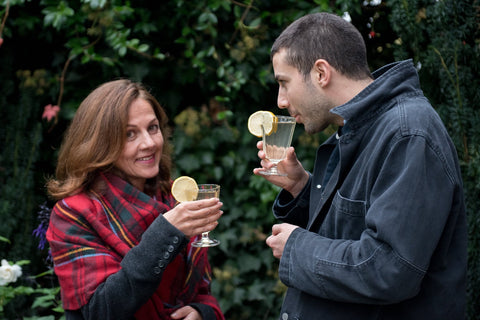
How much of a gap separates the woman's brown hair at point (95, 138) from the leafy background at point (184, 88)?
1138 mm

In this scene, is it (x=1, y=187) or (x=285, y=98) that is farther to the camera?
(x=1, y=187)

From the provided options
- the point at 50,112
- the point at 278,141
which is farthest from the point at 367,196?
the point at 50,112

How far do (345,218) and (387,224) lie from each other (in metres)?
0.26

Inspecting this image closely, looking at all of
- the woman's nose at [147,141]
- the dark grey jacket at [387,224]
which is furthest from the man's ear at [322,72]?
the woman's nose at [147,141]

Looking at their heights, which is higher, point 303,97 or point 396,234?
point 303,97

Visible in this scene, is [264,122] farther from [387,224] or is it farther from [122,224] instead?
[387,224]

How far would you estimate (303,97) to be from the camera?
6.10 feet

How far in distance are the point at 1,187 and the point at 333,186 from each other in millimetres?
2739

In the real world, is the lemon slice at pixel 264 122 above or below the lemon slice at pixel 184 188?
above

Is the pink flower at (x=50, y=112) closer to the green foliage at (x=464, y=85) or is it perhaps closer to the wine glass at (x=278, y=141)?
the wine glass at (x=278, y=141)

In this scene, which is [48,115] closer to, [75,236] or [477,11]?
[75,236]

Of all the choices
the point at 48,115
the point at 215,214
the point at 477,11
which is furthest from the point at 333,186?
the point at 48,115

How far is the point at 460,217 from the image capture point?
1.58 meters

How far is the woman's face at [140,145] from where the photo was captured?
7.16ft
